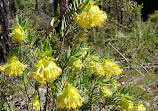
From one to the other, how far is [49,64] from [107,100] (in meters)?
0.60

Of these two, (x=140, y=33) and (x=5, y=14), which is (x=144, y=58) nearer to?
(x=140, y=33)

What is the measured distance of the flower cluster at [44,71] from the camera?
2.06 feet

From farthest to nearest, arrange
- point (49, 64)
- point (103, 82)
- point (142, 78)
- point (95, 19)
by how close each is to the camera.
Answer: point (142, 78), point (103, 82), point (95, 19), point (49, 64)

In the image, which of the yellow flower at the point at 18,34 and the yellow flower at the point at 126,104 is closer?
the yellow flower at the point at 18,34

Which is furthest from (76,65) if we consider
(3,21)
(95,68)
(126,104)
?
(3,21)

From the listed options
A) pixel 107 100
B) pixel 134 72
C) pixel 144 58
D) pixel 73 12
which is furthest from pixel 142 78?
pixel 73 12

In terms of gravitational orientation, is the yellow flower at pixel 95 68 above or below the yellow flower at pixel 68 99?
above

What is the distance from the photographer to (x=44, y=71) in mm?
634

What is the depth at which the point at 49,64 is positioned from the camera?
25.7 inches

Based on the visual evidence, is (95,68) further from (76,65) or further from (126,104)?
(126,104)

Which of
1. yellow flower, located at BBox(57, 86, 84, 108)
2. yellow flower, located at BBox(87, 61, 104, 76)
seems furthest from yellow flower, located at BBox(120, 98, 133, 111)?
yellow flower, located at BBox(57, 86, 84, 108)

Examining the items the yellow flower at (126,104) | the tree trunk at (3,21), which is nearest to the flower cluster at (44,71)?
the yellow flower at (126,104)

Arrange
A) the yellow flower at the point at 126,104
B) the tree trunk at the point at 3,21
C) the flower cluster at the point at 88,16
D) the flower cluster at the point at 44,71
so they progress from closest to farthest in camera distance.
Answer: the flower cluster at the point at 44,71 → the flower cluster at the point at 88,16 → the yellow flower at the point at 126,104 → the tree trunk at the point at 3,21

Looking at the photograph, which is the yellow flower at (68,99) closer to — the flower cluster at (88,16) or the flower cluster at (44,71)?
the flower cluster at (44,71)
